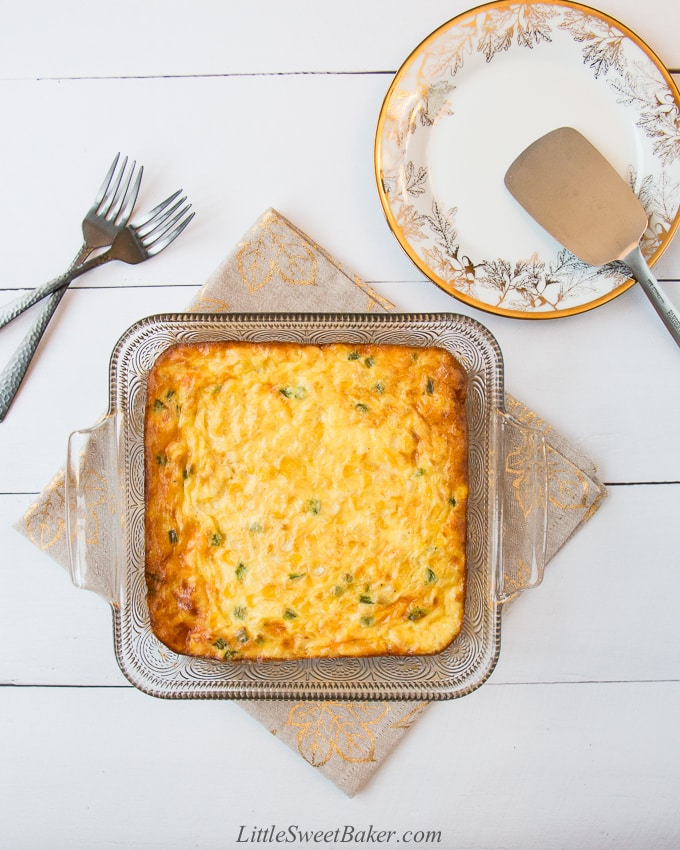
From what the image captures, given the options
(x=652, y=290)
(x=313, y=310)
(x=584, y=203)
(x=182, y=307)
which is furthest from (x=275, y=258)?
(x=652, y=290)

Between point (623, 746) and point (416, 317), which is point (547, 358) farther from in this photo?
point (623, 746)

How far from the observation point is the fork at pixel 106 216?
199 cm

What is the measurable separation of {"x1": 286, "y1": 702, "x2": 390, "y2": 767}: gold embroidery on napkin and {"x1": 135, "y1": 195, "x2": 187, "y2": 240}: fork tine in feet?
4.47

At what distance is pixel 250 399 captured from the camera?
5.66 ft

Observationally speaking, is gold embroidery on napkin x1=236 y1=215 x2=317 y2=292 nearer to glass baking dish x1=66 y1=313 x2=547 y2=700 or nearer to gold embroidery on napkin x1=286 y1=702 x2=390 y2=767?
glass baking dish x1=66 y1=313 x2=547 y2=700

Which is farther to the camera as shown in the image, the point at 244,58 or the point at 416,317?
the point at 244,58

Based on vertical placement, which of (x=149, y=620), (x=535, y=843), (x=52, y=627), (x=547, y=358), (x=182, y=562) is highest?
(x=547, y=358)

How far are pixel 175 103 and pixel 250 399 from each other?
0.94 meters

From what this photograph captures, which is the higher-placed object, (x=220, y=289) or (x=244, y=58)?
(x=244, y=58)

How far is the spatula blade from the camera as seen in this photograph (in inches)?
75.0

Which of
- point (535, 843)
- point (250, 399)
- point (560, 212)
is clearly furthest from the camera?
point (535, 843)

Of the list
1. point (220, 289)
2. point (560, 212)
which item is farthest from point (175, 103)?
point (560, 212)

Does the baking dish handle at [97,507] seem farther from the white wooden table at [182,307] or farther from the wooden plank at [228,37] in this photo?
the wooden plank at [228,37]

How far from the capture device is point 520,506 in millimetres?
1922
